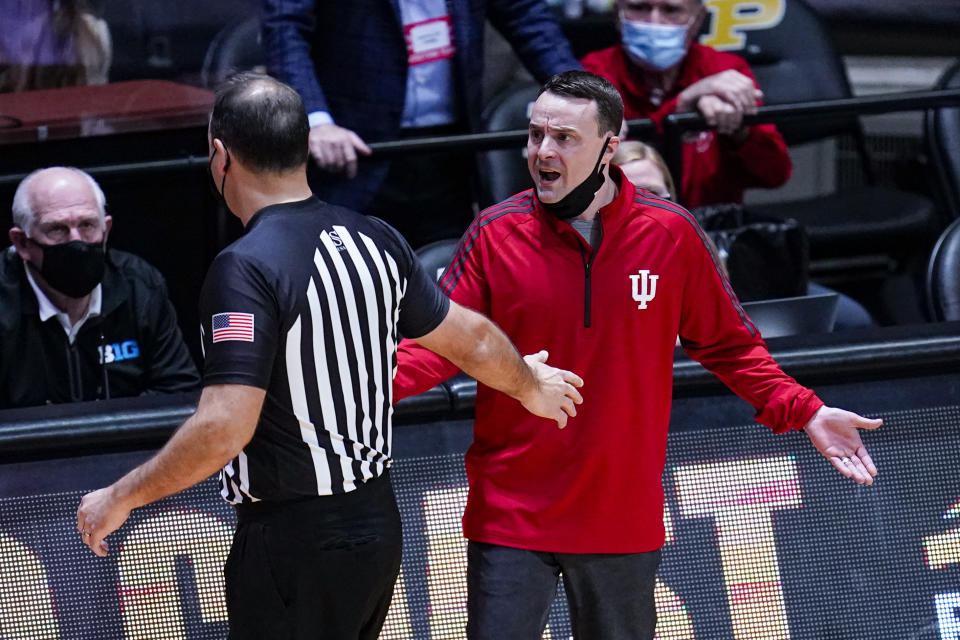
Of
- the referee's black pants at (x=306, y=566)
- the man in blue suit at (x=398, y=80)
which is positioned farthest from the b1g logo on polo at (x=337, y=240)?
the man in blue suit at (x=398, y=80)

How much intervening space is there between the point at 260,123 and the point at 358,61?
1.96 metres

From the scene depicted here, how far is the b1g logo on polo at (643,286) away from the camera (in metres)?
3.11

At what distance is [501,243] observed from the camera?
315cm

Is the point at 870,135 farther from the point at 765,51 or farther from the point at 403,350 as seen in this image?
the point at 403,350

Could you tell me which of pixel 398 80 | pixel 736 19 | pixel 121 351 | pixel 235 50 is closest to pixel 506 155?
pixel 398 80

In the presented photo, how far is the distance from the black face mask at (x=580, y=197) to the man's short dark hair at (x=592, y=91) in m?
0.05

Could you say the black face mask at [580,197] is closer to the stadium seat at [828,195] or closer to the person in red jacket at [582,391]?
the person in red jacket at [582,391]

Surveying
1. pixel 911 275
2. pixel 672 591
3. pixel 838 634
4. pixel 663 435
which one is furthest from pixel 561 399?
pixel 911 275

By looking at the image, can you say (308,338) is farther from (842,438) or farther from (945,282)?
(945,282)

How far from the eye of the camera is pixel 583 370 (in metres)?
3.09

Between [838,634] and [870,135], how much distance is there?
4822 millimetres

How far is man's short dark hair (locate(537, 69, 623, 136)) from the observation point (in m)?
3.09

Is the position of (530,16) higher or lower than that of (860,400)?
higher

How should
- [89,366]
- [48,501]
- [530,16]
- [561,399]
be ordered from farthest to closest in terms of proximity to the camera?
1. [530,16]
2. [89,366]
3. [48,501]
4. [561,399]
